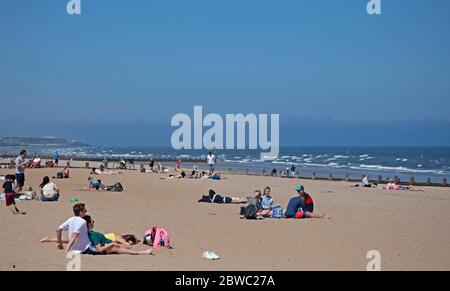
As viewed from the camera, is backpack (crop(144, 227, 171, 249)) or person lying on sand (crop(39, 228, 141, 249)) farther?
backpack (crop(144, 227, 171, 249))

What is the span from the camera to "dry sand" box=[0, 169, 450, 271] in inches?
371

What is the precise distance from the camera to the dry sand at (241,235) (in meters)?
9.41

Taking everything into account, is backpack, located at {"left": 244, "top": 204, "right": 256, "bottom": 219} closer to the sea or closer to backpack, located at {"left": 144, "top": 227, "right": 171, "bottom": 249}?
backpack, located at {"left": 144, "top": 227, "right": 171, "bottom": 249}

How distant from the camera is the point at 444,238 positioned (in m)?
12.7

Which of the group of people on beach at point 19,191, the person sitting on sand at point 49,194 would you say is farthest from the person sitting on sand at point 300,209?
the person sitting on sand at point 49,194

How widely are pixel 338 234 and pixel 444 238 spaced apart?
2341 mm

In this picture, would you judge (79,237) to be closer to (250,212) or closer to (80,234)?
(80,234)

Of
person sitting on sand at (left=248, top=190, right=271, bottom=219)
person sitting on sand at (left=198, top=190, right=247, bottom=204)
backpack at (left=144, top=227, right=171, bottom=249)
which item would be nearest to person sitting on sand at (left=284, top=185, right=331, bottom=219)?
person sitting on sand at (left=248, top=190, right=271, bottom=219)

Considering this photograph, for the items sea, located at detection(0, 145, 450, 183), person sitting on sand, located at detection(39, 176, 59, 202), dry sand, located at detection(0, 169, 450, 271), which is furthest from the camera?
sea, located at detection(0, 145, 450, 183)

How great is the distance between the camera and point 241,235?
→ 496 inches

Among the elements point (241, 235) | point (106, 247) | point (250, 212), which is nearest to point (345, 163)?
point (250, 212)

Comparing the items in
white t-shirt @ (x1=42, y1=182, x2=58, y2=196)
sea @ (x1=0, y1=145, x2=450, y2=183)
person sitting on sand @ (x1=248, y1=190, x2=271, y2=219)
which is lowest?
sea @ (x1=0, y1=145, x2=450, y2=183)
